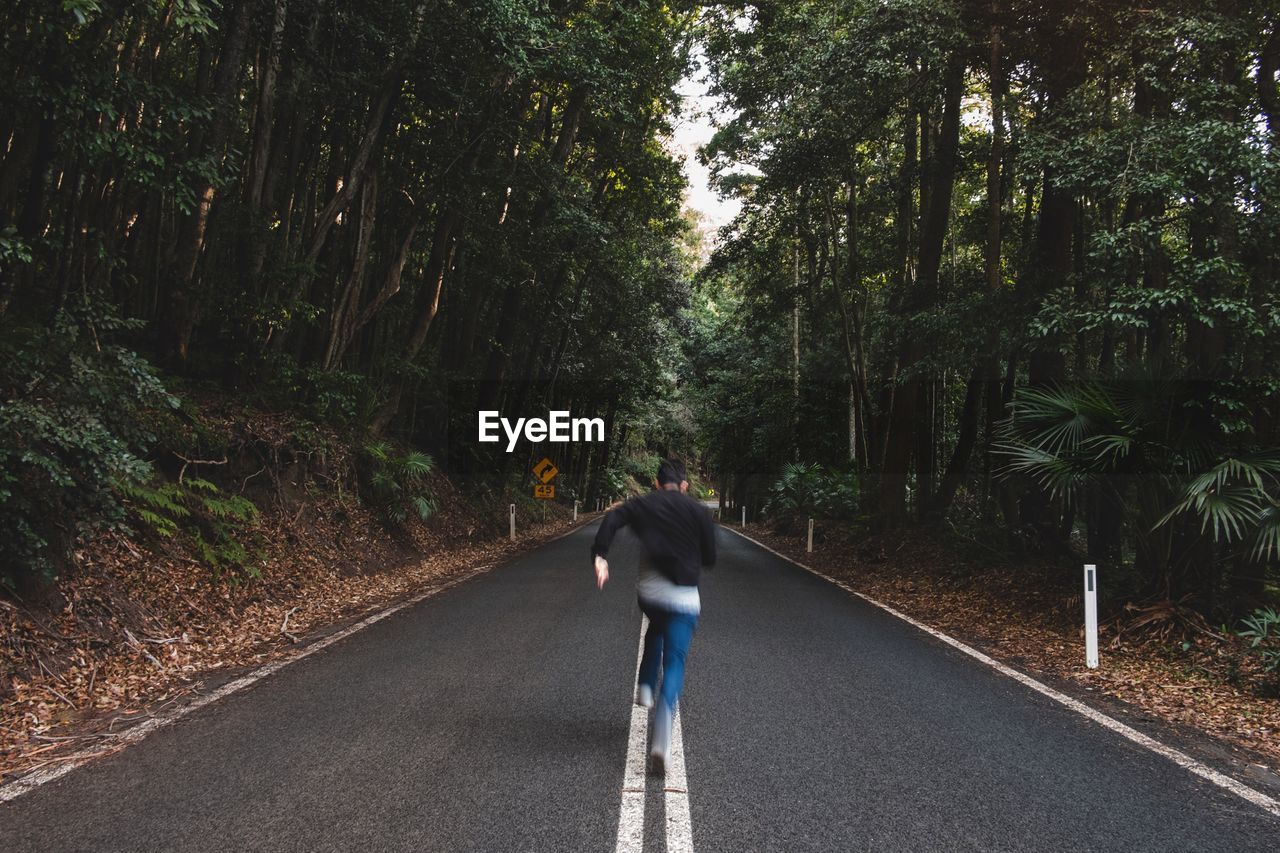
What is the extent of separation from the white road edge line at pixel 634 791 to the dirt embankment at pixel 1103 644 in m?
3.58

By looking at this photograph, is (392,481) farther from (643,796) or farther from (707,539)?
(643,796)

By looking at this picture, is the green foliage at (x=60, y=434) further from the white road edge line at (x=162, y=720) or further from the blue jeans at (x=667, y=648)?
the blue jeans at (x=667, y=648)

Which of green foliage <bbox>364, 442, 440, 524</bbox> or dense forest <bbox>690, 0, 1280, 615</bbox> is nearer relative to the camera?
dense forest <bbox>690, 0, 1280, 615</bbox>

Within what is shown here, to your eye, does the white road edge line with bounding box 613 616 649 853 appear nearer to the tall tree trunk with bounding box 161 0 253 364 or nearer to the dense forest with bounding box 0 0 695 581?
the dense forest with bounding box 0 0 695 581

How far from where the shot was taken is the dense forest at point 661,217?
278 inches

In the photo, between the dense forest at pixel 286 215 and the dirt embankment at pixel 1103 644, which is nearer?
the dirt embankment at pixel 1103 644

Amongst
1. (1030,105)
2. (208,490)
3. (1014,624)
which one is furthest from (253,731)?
(1030,105)

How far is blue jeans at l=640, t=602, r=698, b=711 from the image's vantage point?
435cm

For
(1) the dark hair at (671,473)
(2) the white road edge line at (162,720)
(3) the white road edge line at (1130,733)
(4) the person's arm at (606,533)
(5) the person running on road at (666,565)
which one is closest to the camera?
(2) the white road edge line at (162,720)

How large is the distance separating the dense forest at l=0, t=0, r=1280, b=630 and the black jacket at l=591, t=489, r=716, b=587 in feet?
12.6

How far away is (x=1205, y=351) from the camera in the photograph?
8.02m

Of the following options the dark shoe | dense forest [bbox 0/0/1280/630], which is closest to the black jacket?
the dark shoe

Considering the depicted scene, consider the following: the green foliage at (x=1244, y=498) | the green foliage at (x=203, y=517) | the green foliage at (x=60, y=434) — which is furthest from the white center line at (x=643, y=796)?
the green foliage at (x=203, y=517)

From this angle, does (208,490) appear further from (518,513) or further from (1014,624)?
(518,513)
